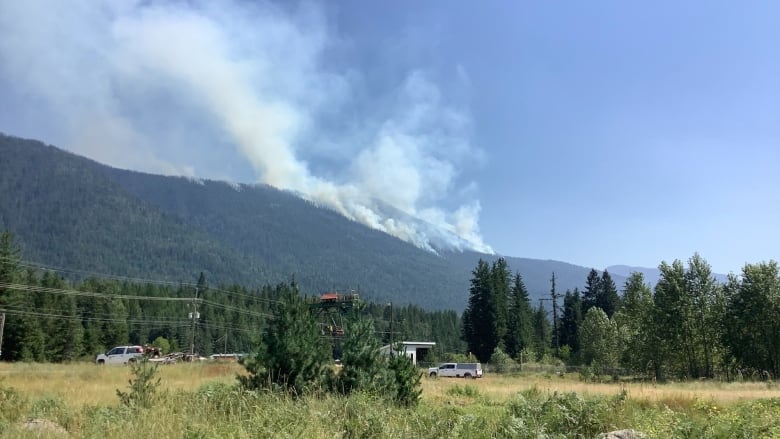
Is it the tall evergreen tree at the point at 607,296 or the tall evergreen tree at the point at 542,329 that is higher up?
the tall evergreen tree at the point at 607,296

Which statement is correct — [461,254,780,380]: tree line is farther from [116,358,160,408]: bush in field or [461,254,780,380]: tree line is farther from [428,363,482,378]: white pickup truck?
[116,358,160,408]: bush in field

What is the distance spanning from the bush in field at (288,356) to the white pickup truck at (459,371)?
4337 cm

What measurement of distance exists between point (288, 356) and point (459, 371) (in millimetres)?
45923

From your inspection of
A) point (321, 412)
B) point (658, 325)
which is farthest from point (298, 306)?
point (658, 325)

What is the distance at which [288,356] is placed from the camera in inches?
493

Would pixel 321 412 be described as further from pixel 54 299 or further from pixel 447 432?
pixel 54 299

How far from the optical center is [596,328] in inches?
2522

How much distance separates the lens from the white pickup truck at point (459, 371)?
55.0 m

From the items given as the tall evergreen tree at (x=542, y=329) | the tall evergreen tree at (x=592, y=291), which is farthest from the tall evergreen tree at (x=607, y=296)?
the tall evergreen tree at (x=542, y=329)

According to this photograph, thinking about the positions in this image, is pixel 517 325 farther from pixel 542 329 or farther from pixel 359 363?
pixel 359 363

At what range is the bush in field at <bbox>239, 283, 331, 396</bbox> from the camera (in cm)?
1232

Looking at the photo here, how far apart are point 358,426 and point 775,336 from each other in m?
50.2

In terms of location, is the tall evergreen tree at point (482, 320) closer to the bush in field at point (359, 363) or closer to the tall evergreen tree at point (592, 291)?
the tall evergreen tree at point (592, 291)

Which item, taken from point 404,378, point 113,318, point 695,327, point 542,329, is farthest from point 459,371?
point 113,318
